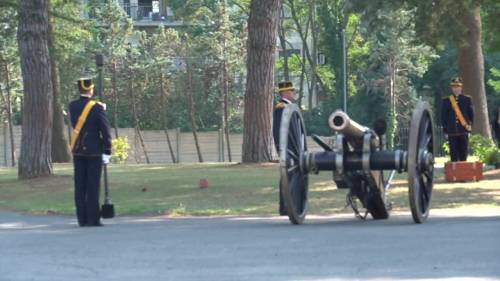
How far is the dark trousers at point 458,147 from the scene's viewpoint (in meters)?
20.8

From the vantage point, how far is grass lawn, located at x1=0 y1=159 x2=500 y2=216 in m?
16.7

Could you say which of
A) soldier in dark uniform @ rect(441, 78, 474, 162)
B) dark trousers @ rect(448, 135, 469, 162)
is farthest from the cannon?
dark trousers @ rect(448, 135, 469, 162)

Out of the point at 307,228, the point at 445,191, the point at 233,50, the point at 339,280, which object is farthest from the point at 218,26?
the point at 339,280

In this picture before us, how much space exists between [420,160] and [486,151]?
10.0 metres

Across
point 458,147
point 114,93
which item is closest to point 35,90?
point 458,147

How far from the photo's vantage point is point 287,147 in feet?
43.0

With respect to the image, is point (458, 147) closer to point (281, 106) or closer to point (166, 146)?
point (281, 106)

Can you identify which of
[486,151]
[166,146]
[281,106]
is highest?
[281,106]

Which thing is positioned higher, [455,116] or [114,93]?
[114,93]

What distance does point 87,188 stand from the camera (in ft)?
48.3

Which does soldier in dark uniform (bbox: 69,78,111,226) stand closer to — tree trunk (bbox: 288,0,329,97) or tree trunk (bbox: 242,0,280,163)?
tree trunk (bbox: 242,0,280,163)

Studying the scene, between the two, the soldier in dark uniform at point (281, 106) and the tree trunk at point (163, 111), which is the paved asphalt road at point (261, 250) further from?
the tree trunk at point (163, 111)

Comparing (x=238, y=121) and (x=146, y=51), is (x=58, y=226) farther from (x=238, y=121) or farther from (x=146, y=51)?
(x=238, y=121)

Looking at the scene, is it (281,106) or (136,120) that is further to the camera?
(136,120)
